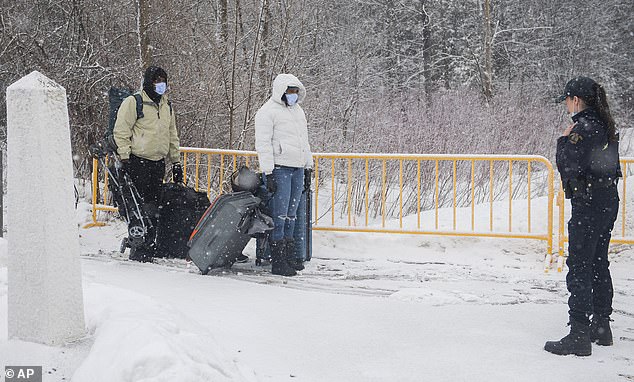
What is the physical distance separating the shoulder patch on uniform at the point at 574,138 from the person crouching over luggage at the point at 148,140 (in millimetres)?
4375

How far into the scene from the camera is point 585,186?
4930mm

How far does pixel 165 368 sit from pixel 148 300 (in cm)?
125

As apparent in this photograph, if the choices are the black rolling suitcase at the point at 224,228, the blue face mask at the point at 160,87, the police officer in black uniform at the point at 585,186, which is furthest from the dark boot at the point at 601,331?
the blue face mask at the point at 160,87

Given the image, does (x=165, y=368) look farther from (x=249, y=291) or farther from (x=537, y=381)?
(x=249, y=291)

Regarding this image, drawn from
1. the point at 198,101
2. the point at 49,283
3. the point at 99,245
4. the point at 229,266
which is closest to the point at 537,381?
the point at 49,283

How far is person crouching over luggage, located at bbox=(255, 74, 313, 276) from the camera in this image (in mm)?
7488

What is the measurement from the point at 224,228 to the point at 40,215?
361 cm

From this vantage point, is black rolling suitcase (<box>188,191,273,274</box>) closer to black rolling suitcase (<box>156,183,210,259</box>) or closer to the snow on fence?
black rolling suitcase (<box>156,183,210,259</box>)

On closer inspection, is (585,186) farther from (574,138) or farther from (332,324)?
(332,324)

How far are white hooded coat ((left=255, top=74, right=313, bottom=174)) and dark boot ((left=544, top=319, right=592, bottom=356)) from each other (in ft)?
11.4

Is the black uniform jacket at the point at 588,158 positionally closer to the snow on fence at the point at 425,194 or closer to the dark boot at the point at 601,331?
the dark boot at the point at 601,331

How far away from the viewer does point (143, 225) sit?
314 inches

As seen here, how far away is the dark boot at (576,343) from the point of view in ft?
16.1

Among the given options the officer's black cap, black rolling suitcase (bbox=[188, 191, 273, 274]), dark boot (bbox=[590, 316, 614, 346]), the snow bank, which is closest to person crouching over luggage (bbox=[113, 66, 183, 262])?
black rolling suitcase (bbox=[188, 191, 273, 274])
